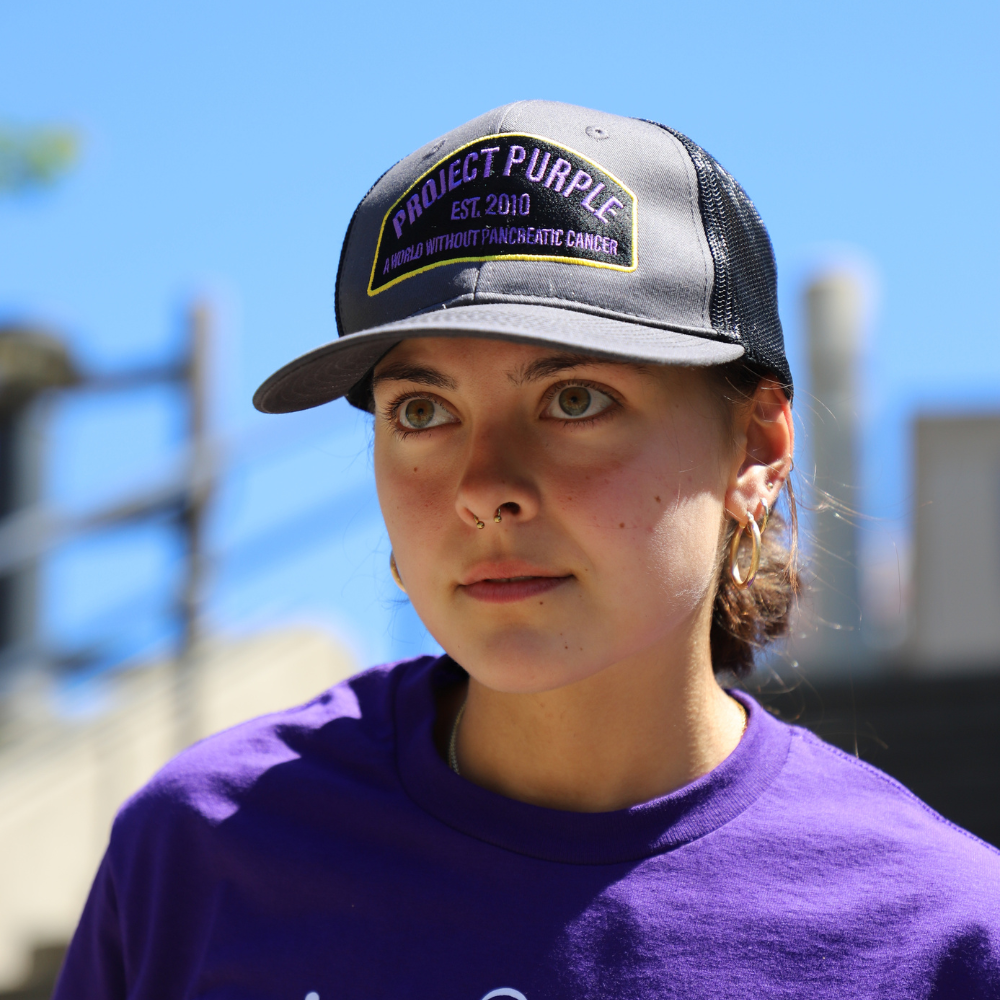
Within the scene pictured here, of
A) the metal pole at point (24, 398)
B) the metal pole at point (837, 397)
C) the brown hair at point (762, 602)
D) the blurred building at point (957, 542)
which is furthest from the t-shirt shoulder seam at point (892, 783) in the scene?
the blurred building at point (957, 542)

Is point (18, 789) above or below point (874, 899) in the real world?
below

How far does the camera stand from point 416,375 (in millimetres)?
1493

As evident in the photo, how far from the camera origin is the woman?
1.40 m

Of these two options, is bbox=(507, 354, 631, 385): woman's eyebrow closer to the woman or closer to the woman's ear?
the woman

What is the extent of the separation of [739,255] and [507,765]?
2.38 ft

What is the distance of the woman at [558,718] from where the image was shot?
1.40 metres

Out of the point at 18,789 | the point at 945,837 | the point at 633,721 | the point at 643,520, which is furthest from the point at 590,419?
the point at 18,789

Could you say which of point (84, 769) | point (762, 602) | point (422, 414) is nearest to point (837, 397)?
point (84, 769)

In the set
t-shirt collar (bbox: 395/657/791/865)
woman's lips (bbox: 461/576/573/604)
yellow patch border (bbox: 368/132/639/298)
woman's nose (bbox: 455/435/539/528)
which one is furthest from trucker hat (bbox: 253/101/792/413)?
t-shirt collar (bbox: 395/657/791/865)

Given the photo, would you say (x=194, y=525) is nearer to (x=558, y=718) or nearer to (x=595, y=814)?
(x=558, y=718)

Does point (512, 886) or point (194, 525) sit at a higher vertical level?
point (512, 886)

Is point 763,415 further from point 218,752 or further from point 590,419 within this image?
point 218,752

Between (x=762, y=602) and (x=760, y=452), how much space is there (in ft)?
1.06

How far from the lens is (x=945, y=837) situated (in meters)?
1.55
